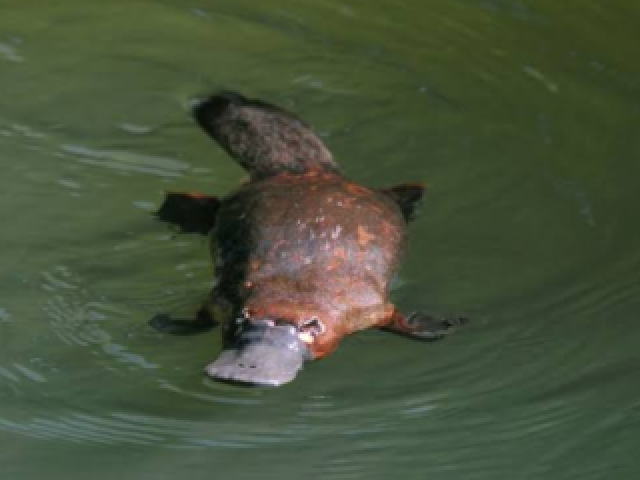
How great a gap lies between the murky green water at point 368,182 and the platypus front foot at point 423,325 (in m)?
0.07

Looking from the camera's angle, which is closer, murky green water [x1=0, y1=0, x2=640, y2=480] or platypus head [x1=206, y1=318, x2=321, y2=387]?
platypus head [x1=206, y1=318, x2=321, y2=387]

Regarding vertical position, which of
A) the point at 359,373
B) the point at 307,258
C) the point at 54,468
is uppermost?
the point at 307,258

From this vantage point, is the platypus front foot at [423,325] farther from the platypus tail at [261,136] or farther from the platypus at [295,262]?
the platypus tail at [261,136]

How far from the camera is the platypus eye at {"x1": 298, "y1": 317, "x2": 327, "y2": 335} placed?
11.4ft

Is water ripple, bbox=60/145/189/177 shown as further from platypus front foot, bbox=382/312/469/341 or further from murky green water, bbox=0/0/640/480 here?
platypus front foot, bbox=382/312/469/341

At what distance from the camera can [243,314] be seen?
3.50 meters

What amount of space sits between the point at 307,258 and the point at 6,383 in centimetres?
83

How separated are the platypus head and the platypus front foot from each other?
1.00 feet

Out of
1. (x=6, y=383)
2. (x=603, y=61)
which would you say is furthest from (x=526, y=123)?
(x=6, y=383)

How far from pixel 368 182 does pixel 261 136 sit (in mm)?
370

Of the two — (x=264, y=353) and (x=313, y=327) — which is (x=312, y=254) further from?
(x=264, y=353)

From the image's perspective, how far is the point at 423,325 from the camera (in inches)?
147

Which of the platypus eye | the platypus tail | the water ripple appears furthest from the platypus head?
the water ripple

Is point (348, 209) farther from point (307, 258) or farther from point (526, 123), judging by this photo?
point (526, 123)
